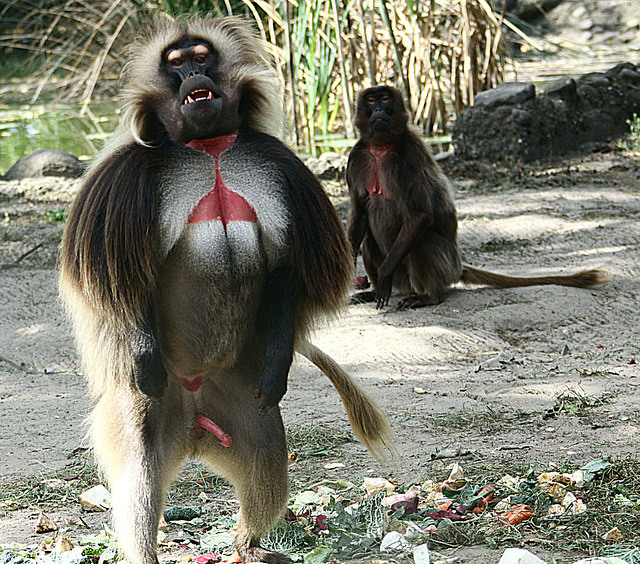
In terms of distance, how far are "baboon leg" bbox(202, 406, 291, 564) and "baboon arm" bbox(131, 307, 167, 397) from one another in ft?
1.16

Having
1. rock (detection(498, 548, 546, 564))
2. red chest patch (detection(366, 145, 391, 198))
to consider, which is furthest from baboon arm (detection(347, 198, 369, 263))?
rock (detection(498, 548, 546, 564))

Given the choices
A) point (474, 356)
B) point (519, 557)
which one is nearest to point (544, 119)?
point (474, 356)

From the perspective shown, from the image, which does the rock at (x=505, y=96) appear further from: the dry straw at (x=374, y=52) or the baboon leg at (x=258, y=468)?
the baboon leg at (x=258, y=468)

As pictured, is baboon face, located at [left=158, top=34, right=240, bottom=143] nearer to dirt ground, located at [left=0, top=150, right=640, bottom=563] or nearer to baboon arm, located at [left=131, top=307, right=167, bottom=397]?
baboon arm, located at [left=131, top=307, right=167, bottom=397]

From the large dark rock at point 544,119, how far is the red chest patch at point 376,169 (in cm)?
360

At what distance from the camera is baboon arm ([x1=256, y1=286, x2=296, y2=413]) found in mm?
2799

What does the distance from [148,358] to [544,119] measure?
25.6ft

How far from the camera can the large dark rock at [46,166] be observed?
382 inches

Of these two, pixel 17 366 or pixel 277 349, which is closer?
pixel 277 349

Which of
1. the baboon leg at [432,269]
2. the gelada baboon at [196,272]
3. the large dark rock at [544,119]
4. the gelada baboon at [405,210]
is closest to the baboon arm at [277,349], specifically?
the gelada baboon at [196,272]

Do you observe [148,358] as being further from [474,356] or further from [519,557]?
[474,356]

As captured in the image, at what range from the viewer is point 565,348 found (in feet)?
17.0

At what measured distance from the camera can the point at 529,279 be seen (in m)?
6.17

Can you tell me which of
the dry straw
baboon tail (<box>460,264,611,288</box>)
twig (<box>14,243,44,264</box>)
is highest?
the dry straw
